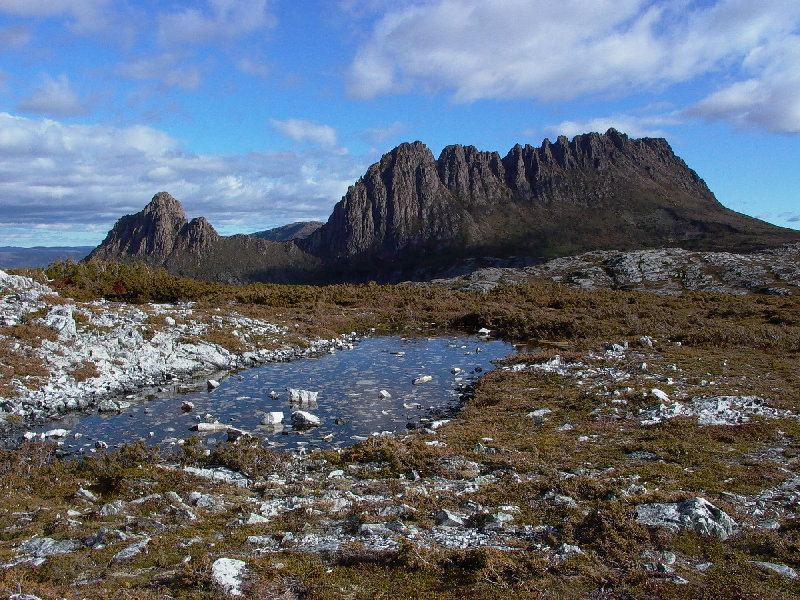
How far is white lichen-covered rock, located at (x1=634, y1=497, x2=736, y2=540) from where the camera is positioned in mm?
9812

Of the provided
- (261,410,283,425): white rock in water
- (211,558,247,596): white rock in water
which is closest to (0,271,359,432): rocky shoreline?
(261,410,283,425): white rock in water

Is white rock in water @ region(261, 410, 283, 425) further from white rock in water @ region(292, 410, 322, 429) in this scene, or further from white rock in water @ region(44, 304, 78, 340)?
white rock in water @ region(44, 304, 78, 340)

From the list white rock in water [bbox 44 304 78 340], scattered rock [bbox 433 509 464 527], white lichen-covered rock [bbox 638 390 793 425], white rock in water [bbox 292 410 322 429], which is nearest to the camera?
scattered rock [bbox 433 509 464 527]

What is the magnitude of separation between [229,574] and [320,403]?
50.2ft

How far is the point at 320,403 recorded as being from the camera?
23.7 meters

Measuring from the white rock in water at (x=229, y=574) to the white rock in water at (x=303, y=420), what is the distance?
11171 mm

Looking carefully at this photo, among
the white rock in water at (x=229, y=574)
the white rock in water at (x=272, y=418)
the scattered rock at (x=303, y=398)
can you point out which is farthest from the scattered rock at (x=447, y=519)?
the scattered rock at (x=303, y=398)

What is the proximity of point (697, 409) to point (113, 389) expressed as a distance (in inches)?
965

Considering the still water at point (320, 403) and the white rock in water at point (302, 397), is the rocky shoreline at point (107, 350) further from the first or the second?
the white rock in water at point (302, 397)

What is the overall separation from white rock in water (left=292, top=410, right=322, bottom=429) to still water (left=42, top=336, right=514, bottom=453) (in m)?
0.23

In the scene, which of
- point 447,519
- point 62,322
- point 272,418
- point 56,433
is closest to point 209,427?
point 272,418

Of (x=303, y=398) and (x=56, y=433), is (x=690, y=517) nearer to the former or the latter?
(x=303, y=398)

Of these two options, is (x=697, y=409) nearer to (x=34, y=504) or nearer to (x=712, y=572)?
(x=712, y=572)

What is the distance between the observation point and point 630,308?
5225cm
